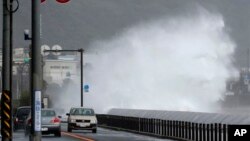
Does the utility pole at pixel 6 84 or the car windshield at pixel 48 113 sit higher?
the utility pole at pixel 6 84

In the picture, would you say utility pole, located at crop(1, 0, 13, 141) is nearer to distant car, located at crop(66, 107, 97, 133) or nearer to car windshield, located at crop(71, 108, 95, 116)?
distant car, located at crop(66, 107, 97, 133)

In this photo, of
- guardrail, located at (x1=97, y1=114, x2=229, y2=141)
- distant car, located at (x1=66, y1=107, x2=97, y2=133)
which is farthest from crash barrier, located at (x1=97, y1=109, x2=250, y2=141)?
distant car, located at (x1=66, y1=107, x2=97, y2=133)

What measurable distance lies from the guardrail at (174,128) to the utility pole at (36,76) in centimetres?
1420

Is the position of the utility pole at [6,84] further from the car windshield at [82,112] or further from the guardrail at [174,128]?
the car windshield at [82,112]

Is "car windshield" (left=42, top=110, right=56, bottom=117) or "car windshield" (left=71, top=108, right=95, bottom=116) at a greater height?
"car windshield" (left=42, top=110, right=56, bottom=117)

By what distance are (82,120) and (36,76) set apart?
3832cm

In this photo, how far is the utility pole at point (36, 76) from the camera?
2162 cm

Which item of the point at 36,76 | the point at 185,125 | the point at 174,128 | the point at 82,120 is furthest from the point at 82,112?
the point at 36,76

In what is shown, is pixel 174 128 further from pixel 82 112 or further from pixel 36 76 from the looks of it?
pixel 36 76

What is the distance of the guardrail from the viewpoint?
37.3 metres

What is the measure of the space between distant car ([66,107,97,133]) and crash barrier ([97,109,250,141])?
9.16 feet

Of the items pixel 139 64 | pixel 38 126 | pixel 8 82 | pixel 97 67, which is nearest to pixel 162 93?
pixel 139 64

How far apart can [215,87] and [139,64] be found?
600 inches

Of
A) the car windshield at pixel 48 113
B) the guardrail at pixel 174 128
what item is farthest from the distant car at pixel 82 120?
the car windshield at pixel 48 113
